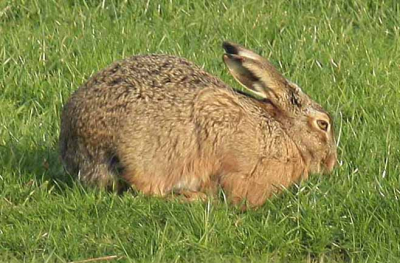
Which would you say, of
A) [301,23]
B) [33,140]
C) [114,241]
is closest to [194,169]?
[114,241]

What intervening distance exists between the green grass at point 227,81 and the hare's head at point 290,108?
0.16 metres

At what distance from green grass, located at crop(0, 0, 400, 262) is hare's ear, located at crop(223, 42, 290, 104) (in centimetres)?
54

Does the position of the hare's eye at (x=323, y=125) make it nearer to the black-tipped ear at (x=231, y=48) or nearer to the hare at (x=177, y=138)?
the hare at (x=177, y=138)

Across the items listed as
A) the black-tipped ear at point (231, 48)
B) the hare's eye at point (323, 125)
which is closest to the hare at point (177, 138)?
the hare's eye at point (323, 125)

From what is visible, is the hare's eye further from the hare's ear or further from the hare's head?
the hare's ear

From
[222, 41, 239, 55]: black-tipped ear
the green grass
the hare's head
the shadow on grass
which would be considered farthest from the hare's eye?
the shadow on grass

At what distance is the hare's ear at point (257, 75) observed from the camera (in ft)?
22.5

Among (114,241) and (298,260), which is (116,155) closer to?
(114,241)

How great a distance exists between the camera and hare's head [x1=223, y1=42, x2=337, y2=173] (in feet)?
22.4

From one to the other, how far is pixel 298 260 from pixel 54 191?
144 centimetres

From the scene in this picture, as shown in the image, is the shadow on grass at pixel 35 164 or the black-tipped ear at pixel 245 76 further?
the black-tipped ear at pixel 245 76

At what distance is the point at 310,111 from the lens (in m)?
6.91

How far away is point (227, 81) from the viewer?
791cm

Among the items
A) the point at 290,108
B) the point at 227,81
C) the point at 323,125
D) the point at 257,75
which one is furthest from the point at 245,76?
A: the point at 227,81
